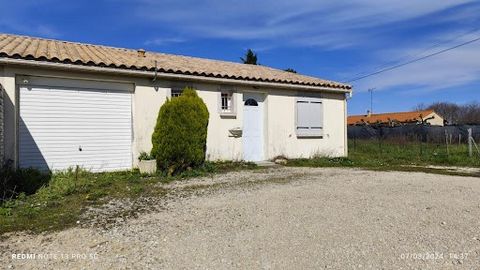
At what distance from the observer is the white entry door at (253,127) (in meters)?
11.7

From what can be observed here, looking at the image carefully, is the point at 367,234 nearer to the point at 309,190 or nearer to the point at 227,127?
the point at 309,190

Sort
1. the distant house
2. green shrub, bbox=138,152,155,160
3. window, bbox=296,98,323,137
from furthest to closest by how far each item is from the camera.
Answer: the distant house < window, bbox=296,98,323,137 < green shrub, bbox=138,152,155,160

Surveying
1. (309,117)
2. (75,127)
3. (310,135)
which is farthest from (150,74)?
(310,135)

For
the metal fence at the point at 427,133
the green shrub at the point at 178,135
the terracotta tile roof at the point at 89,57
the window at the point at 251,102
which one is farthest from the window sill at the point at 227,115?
the metal fence at the point at 427,133

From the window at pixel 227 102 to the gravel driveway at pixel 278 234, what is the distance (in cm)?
478

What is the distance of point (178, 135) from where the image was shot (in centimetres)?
887

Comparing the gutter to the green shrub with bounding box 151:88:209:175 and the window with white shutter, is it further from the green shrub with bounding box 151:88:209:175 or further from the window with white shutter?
the green shrub with bounding box 151:88:209:175

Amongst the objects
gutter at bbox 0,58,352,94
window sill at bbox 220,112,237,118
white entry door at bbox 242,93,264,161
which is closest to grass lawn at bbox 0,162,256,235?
window sill at bbox 220,112,237,118

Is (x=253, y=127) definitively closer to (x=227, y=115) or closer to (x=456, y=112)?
(x=227, y=115)

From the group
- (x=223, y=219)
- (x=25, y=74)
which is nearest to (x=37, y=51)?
(x=25, y=74)

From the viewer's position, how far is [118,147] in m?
9.46

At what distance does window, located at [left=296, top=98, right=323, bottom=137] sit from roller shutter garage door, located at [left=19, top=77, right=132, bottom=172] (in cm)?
576

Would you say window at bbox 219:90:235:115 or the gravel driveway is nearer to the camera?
the gravel driveway

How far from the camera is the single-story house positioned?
8.19m
